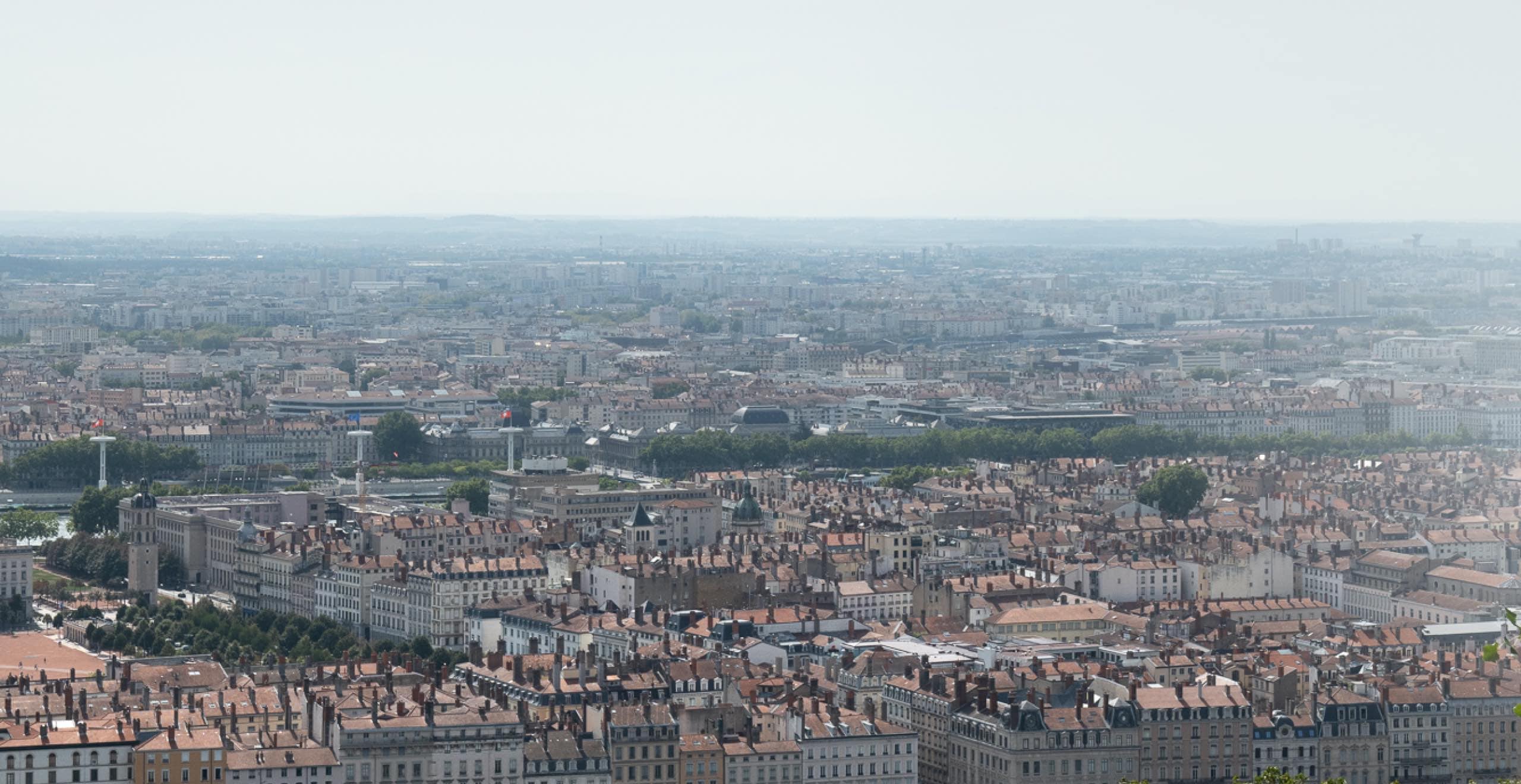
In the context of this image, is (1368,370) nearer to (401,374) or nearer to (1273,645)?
(401,374)

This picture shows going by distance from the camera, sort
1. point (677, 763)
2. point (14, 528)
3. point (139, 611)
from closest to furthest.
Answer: point (677, 763), point (139, 611), point (14, 528)

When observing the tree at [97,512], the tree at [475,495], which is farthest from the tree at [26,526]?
the tree at [475,495]

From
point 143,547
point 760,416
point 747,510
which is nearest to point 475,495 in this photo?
point 747,510

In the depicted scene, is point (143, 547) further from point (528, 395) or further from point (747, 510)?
point (528, 395)

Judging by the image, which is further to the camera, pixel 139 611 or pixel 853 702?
pixel 139 611

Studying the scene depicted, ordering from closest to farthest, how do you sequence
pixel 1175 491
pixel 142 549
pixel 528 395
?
pixel 142 549
pixel 1175 491
pixel 528 395

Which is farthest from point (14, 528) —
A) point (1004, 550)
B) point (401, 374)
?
point (401, 374)
